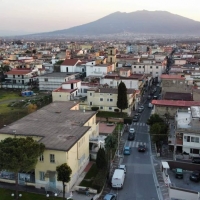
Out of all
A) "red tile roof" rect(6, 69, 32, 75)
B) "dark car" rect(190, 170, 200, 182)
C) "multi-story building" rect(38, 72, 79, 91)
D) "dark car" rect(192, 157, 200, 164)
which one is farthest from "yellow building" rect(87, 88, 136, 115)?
"red tile roof" rect(6, 69, 32, 75)

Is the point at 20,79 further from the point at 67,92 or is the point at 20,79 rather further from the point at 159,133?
the point at 159,133

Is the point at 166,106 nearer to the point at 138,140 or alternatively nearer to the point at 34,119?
the point at 138,140

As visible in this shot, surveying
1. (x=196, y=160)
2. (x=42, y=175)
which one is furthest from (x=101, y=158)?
(x=196, y=160)

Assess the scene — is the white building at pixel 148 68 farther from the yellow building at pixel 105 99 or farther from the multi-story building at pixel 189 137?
the multi-story building at pixel 189 137

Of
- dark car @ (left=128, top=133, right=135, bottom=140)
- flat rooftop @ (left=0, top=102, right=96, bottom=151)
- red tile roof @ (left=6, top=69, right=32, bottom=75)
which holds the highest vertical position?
red tile roof @ (left=6, top=69, right=32, bottom=75)

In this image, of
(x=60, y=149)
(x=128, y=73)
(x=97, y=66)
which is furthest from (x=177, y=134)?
(x=97, y=66)

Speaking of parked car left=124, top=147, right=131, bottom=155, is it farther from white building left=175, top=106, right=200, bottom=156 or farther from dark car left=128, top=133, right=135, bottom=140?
white building left=175, top=106, right=200, bottom=156

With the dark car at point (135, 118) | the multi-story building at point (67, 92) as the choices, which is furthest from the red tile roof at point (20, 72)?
the dark car at point (135, 118)
